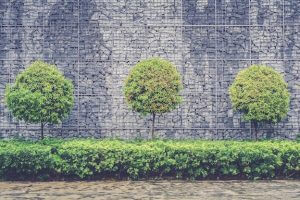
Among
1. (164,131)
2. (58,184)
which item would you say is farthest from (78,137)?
(58,184)

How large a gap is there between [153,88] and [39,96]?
8.49 ft

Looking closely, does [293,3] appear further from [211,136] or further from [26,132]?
[26,132]

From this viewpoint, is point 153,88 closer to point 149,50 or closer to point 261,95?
point 149,50

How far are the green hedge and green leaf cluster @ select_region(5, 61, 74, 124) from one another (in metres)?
1.07

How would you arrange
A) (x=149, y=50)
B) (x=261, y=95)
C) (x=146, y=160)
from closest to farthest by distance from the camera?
1. (x=146, y=160)
2. (x=261, y=95)
3. (x=149, y=50)

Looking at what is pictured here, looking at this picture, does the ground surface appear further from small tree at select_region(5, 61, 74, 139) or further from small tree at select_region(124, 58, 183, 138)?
small tree at select_region(124, 58, 183, 138)

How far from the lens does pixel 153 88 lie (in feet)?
35.3

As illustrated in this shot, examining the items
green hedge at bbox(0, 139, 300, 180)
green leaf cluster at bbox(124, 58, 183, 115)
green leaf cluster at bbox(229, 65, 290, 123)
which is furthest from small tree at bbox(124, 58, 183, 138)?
green leaf cluster at bbox(229, 65, 290, 123)

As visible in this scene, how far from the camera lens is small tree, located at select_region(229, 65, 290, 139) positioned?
10.9 metres

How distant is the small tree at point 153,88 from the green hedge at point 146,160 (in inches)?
54.1

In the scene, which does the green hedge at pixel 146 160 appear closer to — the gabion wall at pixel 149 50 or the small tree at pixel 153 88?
the small tree at pixel 153 88

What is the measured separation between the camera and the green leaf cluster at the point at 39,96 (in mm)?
10445

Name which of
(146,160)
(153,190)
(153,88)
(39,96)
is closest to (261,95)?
(153,88)

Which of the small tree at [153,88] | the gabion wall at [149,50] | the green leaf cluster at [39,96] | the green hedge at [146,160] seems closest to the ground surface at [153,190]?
the green hedge at [146,160]
